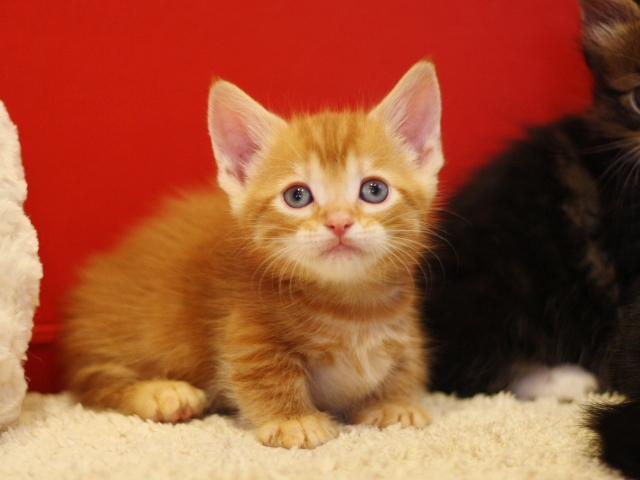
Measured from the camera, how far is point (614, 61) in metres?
1.90

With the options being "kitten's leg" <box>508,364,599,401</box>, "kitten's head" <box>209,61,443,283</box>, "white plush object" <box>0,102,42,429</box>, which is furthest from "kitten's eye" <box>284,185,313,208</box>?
"kitten's leg" <box>508,364,599,401</box>

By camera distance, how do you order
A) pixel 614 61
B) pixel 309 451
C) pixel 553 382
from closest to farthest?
pixel 309 451, pixel 553 382, pixel 614 61

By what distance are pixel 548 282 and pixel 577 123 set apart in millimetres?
552

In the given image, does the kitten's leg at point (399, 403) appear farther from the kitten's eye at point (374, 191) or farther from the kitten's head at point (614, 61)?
the kitten's head at point (614, 61)

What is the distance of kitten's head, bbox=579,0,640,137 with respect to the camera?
1.84 m

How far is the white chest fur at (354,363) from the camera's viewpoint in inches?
57.1

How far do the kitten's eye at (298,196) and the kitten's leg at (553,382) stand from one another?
0.83 meters

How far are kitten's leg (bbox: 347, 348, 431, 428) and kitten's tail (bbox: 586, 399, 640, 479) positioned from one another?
1.39 ft

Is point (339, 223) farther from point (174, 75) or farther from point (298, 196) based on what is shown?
point (174, 75)

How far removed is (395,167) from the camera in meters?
1.49

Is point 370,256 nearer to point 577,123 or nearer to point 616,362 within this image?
point 616,362

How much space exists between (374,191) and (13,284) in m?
0.80

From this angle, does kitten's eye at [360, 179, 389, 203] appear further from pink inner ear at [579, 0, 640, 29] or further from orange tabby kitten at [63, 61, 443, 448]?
pink inner ear at [579, 0, 640, 29]

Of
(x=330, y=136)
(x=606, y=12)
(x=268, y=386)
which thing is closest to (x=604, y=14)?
(x=606, y=12)
